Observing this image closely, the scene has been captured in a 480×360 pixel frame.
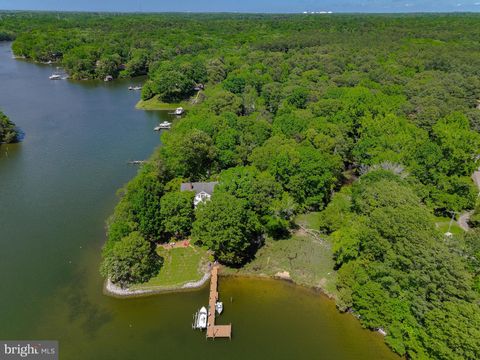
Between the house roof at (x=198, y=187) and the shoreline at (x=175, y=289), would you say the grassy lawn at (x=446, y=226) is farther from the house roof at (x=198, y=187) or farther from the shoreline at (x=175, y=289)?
the house roof at (x=198, y=187)

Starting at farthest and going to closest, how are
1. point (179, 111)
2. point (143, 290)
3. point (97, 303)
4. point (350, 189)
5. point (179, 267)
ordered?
point (179, 111) < point (350, 189) < point (179, 267) < point (143, 290) < point (97, 303)

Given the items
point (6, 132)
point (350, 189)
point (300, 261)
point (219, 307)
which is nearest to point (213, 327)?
point (219, 307)

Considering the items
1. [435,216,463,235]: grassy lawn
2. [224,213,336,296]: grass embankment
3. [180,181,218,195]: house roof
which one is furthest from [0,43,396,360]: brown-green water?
[435,216,463,235]: grassy lawn

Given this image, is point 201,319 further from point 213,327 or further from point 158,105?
point 158,105

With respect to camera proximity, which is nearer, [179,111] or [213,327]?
[213,327]

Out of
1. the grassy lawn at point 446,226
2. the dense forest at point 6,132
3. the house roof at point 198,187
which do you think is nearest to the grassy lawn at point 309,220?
the house roof at point 198,187

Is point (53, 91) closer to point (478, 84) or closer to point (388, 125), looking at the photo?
point (388, 125)

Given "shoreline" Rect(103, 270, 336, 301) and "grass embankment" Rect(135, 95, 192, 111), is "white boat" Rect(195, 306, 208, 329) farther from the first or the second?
"grass embankment" Rect(135, 95, 192, 111)
